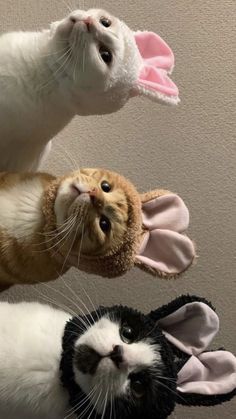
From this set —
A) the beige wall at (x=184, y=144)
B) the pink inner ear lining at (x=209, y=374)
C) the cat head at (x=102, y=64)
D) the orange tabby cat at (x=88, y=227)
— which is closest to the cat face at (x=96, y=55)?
the cat head at (x=102, y=64)

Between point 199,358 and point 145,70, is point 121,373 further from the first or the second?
point 145,70

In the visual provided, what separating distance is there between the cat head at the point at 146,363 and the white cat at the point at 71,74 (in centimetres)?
32

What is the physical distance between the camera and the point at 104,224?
0.70 meters

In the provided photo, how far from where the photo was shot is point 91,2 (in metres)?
1.11

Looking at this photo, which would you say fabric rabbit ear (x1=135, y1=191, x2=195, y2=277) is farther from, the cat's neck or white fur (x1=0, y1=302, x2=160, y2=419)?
the cat's neck

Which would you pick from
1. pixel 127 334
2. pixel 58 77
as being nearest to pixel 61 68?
pixel 58 77

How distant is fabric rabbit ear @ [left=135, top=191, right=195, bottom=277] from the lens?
2.35 feet

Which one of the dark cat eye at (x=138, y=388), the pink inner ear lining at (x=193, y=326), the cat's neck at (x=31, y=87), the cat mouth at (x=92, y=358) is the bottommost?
the dark cat eye at (x=138, y=388)

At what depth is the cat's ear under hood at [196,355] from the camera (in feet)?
2.25

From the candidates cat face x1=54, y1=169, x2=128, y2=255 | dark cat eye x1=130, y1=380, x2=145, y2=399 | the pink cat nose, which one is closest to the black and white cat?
dark cat eye x1=130, y1=380, x2=145, y2=399

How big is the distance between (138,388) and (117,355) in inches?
2.5

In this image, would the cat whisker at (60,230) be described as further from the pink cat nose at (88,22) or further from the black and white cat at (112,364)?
the pink cat nose at (88,22)

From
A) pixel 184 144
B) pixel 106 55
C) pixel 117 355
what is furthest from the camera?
pixel 184 144

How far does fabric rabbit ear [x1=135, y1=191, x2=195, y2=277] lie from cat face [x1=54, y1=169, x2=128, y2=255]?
0.15ft
